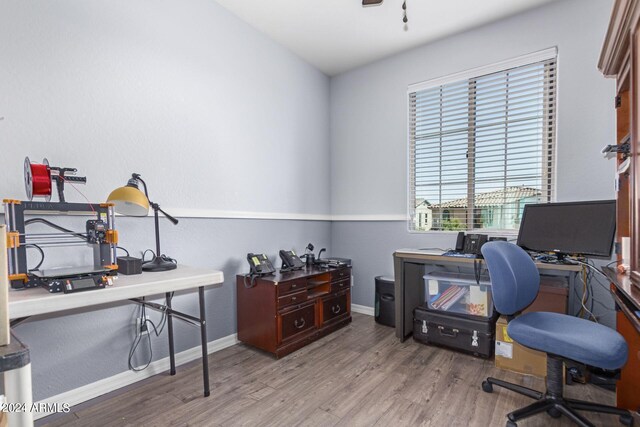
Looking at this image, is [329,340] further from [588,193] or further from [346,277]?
[588,193]

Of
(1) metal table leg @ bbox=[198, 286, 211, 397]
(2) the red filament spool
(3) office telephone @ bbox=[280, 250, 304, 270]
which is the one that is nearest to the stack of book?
→ (3) office telephone @ bbox=[280, 250, 304, 270]

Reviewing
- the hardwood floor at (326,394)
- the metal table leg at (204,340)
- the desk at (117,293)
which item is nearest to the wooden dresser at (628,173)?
the hardwood floor at (326,394)

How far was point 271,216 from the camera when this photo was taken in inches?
125

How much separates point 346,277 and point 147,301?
1.84 metres

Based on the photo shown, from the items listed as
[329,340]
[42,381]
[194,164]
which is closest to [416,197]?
[329,340]

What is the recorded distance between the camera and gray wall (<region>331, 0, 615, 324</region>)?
2424 millimetres

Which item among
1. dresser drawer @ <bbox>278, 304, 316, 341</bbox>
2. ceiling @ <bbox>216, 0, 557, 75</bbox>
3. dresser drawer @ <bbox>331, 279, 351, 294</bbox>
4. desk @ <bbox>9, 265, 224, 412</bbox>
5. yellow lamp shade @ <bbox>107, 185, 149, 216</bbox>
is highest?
ceiling @ <bbox>216, 0, 557, 75</bbox>

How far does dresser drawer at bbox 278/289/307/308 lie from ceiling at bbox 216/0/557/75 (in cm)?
250

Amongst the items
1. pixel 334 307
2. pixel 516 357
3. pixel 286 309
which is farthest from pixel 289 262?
pixel 516 357

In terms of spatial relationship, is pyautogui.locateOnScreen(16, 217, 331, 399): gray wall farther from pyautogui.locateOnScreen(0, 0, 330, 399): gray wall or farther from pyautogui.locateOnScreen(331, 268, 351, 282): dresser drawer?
pyautogui.locateOnScreen(331, 268, 351, 282): dresser drawer

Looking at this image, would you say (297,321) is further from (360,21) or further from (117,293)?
(360,21)

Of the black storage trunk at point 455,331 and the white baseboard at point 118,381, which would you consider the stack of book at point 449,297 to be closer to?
the black storage trunk at point 455,331

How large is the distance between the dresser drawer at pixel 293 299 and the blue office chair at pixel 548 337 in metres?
1.47

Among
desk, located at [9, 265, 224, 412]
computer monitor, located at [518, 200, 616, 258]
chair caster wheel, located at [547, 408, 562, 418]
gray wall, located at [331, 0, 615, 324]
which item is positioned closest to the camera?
desk, located at [9, 265, 224, 412]
